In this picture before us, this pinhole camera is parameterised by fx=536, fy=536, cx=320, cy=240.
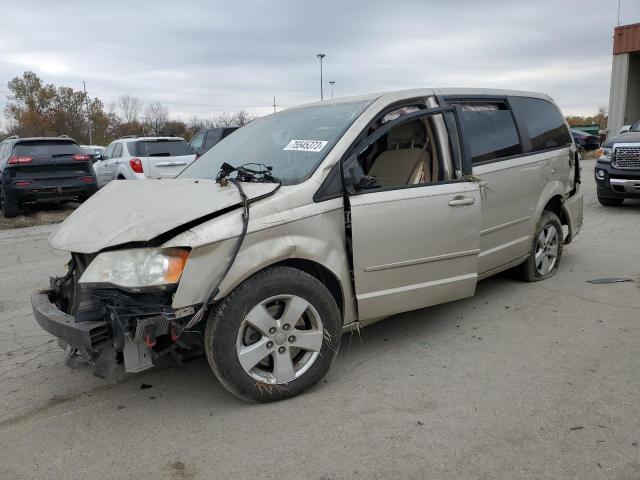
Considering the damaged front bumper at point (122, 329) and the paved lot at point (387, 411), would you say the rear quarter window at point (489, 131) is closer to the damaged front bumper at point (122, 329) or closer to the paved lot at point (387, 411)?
the paved lot at point (387, 411)

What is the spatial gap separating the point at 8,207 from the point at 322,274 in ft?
32.6

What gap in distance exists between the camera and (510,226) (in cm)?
468

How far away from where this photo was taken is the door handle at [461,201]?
3859mm

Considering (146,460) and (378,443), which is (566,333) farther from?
(146,460)

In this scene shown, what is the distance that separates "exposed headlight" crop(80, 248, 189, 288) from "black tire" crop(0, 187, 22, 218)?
9.57m

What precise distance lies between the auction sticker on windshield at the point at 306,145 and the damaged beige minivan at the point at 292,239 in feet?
0.05

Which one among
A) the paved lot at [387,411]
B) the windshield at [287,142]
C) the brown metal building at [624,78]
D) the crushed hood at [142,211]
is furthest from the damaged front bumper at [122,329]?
the brown metal building at [624,78]

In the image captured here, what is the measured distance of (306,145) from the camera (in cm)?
366

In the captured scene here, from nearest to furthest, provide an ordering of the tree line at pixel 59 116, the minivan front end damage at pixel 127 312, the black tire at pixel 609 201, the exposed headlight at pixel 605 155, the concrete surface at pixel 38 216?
the minivan front end damage at pixel 127 312 → the exposed headlight at pixel 605 155 → the black tire at pixel 609 201 → the concrete surface at pixel 38 216 → the tree line at pixel 59 116

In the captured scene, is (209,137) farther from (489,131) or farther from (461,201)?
(461,201)

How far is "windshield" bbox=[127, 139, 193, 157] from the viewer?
12752 millimetres

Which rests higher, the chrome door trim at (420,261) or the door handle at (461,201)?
the door handle at (461,201)

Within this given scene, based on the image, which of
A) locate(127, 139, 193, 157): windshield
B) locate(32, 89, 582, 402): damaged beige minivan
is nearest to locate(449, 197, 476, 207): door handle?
locate(32, 89, 582, 402): damaged beige minivan

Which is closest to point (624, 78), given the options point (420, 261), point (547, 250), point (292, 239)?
point (547, 250)
